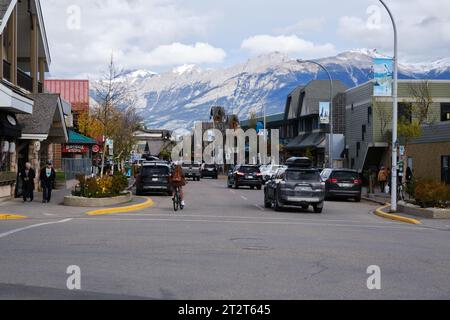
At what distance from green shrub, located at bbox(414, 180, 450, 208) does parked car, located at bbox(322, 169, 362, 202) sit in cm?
963

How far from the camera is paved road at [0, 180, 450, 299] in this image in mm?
9383

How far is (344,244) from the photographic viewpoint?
15.1 m

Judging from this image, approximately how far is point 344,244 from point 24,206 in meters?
13.8

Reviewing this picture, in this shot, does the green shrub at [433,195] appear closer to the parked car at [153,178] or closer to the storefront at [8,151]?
the parked car at [153,178]

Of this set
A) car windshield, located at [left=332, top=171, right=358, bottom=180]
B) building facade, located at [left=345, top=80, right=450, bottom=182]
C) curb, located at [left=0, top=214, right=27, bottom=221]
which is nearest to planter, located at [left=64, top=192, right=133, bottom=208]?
curb, located at [left=0, top=214, right=27, bottom=221]

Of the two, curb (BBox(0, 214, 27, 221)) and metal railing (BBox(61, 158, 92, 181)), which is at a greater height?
metal railing (BBox(61, 158, 92, 181))

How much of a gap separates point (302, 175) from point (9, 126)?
1129 centimetres

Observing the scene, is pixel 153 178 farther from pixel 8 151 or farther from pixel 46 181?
pixel 46 181

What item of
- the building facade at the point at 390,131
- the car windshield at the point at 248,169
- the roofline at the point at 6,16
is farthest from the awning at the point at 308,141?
the roofline at the point at 6,16

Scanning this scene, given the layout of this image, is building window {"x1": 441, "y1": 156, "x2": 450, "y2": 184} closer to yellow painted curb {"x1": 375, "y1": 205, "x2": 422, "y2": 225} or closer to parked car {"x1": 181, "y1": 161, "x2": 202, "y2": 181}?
yellow painted curb {"x1": 375, "y1": 205, "x2": 422, "y2": 225}

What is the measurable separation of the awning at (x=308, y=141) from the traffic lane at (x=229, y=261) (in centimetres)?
4851

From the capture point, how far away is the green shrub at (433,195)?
80.6 feet
